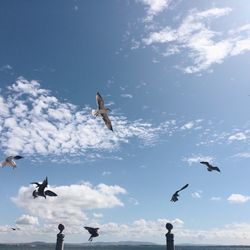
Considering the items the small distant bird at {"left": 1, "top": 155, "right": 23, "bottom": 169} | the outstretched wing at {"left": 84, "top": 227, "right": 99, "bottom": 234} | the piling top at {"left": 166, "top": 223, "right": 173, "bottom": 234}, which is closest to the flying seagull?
the small distant bird at {"left": 1, "top": 155, "right": 23, "bottom": 169}

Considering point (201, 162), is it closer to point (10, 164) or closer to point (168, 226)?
point (168, 226)

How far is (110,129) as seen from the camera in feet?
66.4

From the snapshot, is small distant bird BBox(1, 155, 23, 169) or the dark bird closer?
the dark bird

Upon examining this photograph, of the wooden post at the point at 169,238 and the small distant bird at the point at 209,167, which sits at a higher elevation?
the small distant bird at the point at 209,167

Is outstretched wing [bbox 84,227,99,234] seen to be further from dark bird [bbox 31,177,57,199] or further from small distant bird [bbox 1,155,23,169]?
small distant bird [bbox 1,155,23,169]

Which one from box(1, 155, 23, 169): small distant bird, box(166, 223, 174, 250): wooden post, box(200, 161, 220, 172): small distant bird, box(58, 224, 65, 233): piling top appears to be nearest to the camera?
box(166, 223, 174, 250): wooden post

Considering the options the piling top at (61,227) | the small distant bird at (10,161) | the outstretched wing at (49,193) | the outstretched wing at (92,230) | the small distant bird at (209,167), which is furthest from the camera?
the small distant bird at (209,167)

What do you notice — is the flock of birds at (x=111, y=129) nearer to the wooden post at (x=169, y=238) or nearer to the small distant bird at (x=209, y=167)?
the small distant bird at (x=209, y=167)

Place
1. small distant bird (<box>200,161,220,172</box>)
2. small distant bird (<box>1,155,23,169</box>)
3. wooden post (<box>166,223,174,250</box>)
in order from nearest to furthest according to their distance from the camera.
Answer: wooden post (<box>166,223,174,250</box>) < small distant bird (<box>1,155,23,169</box>) < small distant bird (<box>200,161,220,172</box>)

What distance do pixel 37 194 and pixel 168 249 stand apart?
560 centimetres

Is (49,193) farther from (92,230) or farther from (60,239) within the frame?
(92,230)

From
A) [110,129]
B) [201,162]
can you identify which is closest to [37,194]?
[110,129]

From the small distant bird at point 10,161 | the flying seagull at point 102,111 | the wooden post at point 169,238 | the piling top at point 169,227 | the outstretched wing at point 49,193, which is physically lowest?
the wooden post at point 169,238

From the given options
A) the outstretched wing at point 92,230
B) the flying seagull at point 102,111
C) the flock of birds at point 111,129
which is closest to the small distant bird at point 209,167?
the flock of birds at point 111,129
